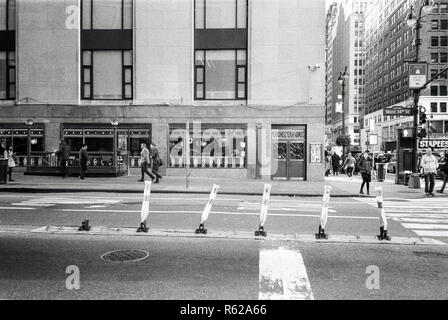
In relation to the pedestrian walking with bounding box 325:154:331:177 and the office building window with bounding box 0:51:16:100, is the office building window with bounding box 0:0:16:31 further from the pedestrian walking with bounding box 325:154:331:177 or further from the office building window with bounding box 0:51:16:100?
the pedestrian walking with bounding box 325:154:331:177

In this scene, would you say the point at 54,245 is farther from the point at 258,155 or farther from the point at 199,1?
→ the point at 199,1

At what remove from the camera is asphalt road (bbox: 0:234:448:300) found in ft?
17.8

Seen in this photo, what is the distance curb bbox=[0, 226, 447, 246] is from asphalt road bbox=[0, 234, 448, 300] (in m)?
0.30

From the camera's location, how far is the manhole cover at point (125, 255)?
6914 millimetres

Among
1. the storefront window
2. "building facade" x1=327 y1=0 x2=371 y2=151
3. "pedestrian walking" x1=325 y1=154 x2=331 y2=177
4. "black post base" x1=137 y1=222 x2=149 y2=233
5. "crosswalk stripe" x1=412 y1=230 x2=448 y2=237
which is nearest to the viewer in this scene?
"black post base" x1=137 y1=222 x2=149 y2=233

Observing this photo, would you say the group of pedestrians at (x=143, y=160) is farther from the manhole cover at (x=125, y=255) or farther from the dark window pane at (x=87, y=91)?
the manhole cover at (x=125, y=255)

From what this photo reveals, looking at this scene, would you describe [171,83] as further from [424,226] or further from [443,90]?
[443,90]

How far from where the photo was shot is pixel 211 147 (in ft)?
86.1

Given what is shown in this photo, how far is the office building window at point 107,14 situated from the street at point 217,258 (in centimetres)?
1749

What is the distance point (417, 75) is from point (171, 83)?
13.4 meters

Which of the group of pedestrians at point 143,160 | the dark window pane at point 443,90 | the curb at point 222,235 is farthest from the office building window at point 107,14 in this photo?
the dark window pane at point 443,90

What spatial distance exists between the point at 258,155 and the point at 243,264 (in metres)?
19.5

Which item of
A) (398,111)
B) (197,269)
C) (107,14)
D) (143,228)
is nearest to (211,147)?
(107,14)

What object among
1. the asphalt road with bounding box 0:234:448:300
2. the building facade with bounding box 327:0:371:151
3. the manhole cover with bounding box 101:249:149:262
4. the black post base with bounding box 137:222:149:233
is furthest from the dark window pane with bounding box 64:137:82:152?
the building facade with bounding box 327:0:371:151
